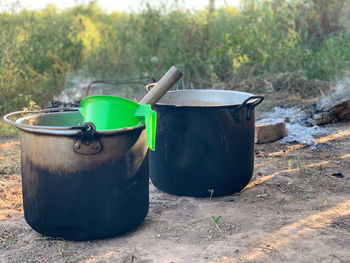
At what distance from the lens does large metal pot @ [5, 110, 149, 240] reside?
2.30 meters

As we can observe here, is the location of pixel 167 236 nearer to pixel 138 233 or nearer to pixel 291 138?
pixel 138 233

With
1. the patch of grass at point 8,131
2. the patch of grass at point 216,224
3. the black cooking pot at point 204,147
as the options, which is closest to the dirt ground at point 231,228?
the patch of grass at point 216,224

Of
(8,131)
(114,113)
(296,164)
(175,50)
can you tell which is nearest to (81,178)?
(114,113)

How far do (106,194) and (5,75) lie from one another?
4.21m

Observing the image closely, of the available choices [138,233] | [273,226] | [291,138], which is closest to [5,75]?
[291,138]

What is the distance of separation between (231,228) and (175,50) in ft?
15.2

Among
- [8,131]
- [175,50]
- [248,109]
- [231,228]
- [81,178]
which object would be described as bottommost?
[231,228]

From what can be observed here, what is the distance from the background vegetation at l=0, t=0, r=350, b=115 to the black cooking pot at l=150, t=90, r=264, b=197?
3.36m

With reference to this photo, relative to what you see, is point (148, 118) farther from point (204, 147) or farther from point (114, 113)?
point (204, 147)

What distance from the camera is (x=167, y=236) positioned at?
2559mm

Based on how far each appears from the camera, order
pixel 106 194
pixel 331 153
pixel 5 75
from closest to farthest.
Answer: pixel 106 194
pixel 331 153
pixel 5 75

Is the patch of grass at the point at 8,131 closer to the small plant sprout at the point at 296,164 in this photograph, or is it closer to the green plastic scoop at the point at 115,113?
the green plastic scoop at the point at 115,113

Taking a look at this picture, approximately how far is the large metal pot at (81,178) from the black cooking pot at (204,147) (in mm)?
571

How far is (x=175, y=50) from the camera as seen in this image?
22.6 feet
